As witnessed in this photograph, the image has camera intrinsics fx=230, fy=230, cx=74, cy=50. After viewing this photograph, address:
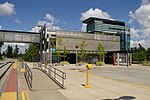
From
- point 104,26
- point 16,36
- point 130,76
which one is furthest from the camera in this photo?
point 104,26

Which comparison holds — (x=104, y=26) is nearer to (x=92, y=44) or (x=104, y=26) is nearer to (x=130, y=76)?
(x=92, y=44)

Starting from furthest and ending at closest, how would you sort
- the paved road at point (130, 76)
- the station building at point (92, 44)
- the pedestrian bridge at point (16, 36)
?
the pedestrian bridge at point (16, 36)
the station building at point (92, 44)
the paved road at point (130, 76)

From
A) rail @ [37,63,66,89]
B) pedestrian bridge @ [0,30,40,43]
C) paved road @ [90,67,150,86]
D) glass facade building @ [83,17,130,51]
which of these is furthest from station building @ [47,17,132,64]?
rail @ [37,63,66,89]

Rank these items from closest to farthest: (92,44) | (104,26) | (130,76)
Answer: (130,76) < (92,44) < (104,26)

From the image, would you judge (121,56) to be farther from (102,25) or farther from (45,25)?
(102,25)

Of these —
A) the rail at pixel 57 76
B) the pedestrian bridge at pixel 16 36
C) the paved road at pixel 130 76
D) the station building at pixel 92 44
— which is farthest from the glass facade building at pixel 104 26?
the rail at pixel 57 76

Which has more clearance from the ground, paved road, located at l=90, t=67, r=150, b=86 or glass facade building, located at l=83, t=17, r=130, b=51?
glass facade building, located at l=83, t=17, r=130, b=51

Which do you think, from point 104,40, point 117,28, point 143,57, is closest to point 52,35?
point 104,40

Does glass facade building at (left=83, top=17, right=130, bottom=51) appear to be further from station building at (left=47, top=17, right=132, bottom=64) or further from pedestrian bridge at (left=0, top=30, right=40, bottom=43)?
pedestrian bridge at (left=0, top=30, right=40, bottom=43)

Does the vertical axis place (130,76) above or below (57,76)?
below

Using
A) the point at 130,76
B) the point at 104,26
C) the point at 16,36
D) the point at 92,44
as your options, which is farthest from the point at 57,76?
the point at 104,26

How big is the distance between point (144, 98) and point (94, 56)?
61695 mm

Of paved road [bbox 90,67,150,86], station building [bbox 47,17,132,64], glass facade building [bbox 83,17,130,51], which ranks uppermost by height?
glass facade building [bbox 83,17,130,51]

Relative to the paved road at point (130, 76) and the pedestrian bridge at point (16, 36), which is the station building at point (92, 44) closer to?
the pedestrian bridge at point (16, 36)
